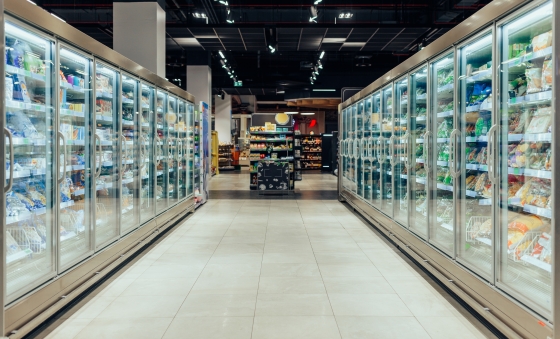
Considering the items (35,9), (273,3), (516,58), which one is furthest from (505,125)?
(273,3)

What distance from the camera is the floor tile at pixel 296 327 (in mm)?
3191

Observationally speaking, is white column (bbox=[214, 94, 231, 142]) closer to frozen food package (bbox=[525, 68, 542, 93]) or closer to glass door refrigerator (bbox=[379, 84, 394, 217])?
glass door refrigerator (bbox=[379, 84, 394, 217])

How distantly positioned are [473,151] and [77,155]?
3.41 m

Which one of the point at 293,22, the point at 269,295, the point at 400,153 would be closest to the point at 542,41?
the point at 269,295

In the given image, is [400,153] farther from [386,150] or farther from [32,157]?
[32,157]

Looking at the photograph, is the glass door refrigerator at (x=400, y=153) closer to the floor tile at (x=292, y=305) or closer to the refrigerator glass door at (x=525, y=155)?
the floor tile at (x=292, y=305)

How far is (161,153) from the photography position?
7.45 metres

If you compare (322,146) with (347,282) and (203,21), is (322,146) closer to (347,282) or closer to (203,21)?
(203,21)

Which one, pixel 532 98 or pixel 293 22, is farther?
pixel 293 22

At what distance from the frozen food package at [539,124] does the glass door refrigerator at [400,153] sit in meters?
2.70

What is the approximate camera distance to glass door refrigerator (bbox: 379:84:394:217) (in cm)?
707

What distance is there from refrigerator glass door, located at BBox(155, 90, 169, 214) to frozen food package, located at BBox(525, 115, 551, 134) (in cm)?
505

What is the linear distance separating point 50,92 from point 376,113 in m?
5.44

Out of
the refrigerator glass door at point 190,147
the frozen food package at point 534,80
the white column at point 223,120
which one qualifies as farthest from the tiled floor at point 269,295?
the white column at point 223,120
